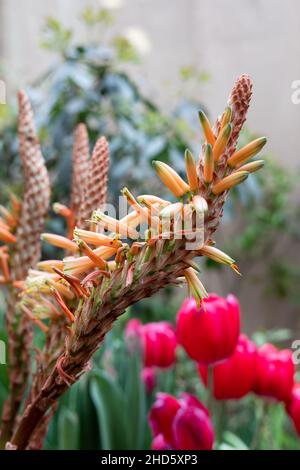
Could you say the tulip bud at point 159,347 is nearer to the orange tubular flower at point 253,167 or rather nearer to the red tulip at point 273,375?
the red tulip at point 273,375

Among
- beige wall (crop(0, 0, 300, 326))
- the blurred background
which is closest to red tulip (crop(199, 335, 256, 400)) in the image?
the blurred background

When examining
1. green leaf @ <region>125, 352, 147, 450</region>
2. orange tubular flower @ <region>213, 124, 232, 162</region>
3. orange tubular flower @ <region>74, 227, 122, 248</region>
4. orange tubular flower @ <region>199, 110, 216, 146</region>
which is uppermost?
orange tubular flower @ <region>199, 110, 216, 146</region>

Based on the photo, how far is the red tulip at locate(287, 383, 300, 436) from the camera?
1.30ft

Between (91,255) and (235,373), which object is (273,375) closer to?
(235,373)

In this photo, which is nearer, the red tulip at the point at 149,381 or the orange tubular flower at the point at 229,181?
the orange tubular flower at the point at 229,181

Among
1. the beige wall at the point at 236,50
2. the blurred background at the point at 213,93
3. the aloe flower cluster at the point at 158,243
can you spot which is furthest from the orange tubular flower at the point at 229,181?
the beige wall at the point at 236,50

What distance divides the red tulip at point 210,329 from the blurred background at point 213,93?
110cm

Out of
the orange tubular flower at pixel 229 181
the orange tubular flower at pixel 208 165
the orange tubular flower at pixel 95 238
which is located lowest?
the orange tubular flower at pixel 95 238

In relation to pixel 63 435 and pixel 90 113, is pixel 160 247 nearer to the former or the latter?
pixel 63 435

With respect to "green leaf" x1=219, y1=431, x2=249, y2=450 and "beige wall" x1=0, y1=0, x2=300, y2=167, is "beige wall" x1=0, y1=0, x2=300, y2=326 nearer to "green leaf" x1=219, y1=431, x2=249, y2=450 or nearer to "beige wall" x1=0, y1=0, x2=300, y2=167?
"beige wall" x1=0, y1=0, x2=300, y2=167

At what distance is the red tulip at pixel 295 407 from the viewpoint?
15.6 inches

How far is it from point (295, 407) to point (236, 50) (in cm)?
213

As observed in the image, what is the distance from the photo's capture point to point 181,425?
324 millimetres
